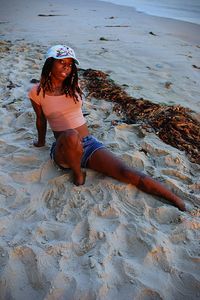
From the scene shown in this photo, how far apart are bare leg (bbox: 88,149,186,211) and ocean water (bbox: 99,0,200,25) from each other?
9700mm

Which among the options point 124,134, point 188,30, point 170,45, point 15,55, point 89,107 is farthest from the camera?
point 188,30

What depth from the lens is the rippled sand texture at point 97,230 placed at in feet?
6.48

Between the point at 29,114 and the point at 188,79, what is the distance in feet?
8.55

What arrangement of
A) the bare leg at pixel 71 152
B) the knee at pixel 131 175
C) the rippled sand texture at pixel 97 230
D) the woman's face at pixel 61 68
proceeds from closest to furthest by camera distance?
the rippled sand texture at pixel 97 230, the bare leg at pixel 71 152, the knee at pixel 131 175, the woman's face at pixel 61 68

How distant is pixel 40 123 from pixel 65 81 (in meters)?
0.47

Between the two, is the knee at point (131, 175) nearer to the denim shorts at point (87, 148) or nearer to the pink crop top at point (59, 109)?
the denim shorts at point (87, 148)

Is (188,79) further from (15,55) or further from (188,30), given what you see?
(188,30)

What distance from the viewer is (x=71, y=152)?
264 centimetres

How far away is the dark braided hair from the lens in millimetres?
2846

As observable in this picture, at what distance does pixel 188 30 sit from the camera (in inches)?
374

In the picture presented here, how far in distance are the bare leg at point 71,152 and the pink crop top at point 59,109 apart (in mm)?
369

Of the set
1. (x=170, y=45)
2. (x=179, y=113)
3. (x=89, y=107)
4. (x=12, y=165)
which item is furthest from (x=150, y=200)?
(x=170, y=45)

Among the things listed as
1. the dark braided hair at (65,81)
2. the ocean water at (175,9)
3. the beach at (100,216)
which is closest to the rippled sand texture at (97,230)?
the beach at (100,216)

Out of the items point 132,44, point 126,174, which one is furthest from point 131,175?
point 132,44
